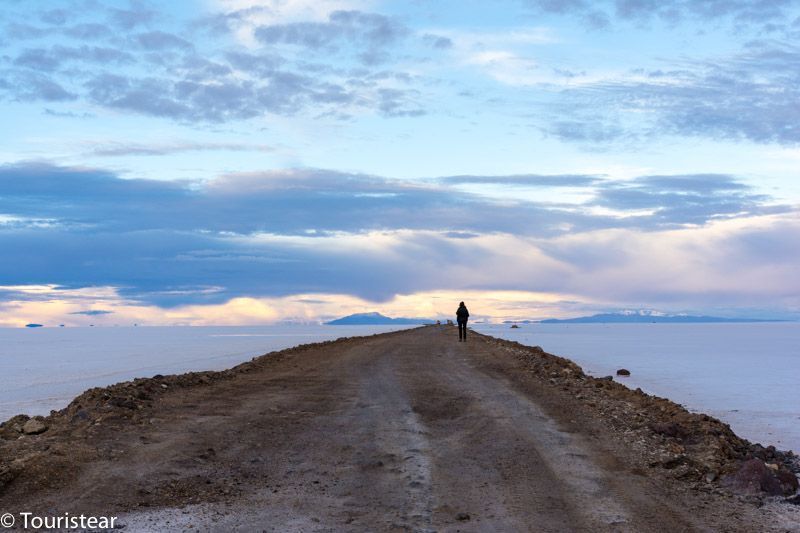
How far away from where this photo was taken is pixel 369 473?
11.0 meters

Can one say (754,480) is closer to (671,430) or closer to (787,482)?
(787,482)

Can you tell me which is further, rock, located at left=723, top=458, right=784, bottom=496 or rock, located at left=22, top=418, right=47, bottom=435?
rock, located at left=22, top=418, right=47, bottom=435

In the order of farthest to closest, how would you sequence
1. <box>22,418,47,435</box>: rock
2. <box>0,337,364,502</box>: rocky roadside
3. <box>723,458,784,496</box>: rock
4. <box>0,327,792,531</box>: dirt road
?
<box>22,418,47,435</box>: rock < <box>0,337,364,502</box>: rocky roadside < <box>723,458,784,496</box>: rock < <box>0,327,792,531</box>: dirt road

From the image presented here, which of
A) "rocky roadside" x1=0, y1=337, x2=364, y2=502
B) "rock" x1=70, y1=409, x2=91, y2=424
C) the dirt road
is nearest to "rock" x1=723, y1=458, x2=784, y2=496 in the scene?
the dirt road

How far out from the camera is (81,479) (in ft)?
34.0

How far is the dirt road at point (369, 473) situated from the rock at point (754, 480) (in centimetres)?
70

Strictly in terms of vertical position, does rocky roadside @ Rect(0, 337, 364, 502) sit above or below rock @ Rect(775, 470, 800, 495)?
above

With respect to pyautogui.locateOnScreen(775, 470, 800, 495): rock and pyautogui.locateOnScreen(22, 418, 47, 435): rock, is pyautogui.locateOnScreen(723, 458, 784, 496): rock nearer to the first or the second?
pyautogui.locateOnScreen(775, 470, 800, 495): rock

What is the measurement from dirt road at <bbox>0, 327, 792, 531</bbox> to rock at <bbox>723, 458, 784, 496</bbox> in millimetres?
697

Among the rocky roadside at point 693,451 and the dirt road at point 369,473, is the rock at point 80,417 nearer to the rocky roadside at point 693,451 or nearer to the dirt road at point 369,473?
the dirt road at point 369,473

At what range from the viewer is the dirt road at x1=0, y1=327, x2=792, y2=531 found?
895cm

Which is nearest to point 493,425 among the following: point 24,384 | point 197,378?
point 197,378

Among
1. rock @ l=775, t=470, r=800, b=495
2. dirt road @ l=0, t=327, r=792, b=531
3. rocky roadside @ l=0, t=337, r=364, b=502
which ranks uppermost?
rocky roadside @ l=0, t=337, r=364, b=502

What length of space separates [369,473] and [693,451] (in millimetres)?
5553
